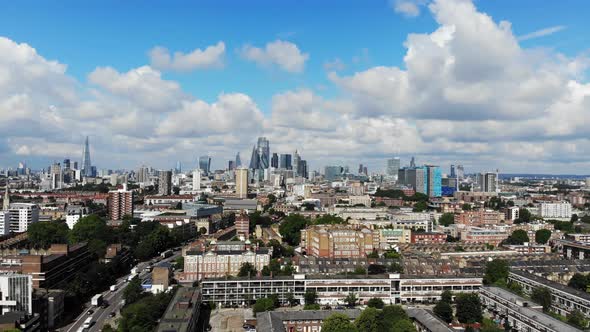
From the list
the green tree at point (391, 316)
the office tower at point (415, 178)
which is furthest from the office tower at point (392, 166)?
the green tree at point (391, 316)

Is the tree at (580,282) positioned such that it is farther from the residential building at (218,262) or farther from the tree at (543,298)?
the residential building at (218,262)

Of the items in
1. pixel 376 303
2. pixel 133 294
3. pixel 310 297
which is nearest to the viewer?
pixel 376 303

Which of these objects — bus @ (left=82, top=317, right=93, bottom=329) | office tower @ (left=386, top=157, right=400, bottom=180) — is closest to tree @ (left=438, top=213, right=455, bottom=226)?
bus @ (left=82, top=317, right=93, bottom=329)

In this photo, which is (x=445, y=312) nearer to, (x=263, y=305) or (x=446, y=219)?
(x=263, y=305)

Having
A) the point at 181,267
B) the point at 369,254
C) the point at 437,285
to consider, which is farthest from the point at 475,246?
the point at 181,267

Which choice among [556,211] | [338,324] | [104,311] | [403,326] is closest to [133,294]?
[104,311]

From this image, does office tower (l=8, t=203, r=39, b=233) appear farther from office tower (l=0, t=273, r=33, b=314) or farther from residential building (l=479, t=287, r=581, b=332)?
residential building (l=479, t=287, r=581, b=332)
